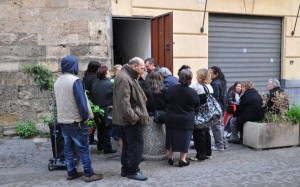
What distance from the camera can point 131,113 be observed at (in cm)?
512

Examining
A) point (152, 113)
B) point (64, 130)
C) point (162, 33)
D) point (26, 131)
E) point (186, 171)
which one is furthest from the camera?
point (162, 33)

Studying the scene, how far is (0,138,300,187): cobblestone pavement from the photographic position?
527 cm

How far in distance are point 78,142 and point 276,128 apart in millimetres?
3924

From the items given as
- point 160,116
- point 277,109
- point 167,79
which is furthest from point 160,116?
point 277,109

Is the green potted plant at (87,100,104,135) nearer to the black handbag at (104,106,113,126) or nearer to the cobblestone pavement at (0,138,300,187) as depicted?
the black handbag at (104,106,113,126)

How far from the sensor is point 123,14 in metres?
9.45

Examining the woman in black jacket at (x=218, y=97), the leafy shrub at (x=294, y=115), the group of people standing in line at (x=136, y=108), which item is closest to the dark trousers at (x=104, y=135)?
the group of people standing in line at (x=136, y=108)

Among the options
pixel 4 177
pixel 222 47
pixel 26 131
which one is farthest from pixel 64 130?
pixel 222 47

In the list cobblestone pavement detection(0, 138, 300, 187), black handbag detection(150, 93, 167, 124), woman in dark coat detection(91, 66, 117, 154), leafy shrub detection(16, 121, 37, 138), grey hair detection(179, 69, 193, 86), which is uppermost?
grey hair detection(179, 69, 193, 86)

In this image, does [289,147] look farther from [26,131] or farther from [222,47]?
[26,131]

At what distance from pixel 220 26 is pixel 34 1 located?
17.3 feet

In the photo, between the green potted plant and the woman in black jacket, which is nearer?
the green potted plant

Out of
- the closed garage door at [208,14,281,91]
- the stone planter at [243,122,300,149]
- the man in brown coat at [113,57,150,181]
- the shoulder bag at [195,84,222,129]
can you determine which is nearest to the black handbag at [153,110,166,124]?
the shoulder bag at [195,84,222,129]

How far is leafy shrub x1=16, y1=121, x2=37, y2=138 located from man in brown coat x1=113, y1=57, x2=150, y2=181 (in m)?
3.57
